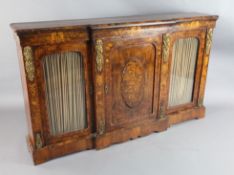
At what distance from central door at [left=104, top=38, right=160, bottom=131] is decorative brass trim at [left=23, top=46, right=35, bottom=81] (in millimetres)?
580

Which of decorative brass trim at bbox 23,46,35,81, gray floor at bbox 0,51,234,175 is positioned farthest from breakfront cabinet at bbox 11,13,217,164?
gray floor at bbox 0,51,234,175

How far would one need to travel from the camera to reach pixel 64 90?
224 cm

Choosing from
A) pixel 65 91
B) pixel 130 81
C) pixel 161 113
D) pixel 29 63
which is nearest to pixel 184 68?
pixel 161 113

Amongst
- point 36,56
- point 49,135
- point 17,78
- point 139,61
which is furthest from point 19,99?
point 139,61

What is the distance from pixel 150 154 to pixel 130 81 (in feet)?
2.12

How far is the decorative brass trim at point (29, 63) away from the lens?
77.8 inches

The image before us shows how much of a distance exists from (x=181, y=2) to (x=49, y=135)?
198 centimetres

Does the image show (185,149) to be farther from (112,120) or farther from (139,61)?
(139,61)

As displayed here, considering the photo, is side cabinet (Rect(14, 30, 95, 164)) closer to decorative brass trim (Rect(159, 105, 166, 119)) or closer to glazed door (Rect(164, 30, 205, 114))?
decorative brass trim (Rect(159, 105, 166, 119))

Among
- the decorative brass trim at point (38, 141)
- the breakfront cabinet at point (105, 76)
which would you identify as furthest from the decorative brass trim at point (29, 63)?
the decorative brass trim at point (38, 141)

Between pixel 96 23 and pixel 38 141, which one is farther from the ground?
pixel 96 23

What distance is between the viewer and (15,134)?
271 centimetres

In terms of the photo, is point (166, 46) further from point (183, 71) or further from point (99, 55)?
point (99, 55)

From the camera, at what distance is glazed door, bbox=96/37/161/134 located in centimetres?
233
